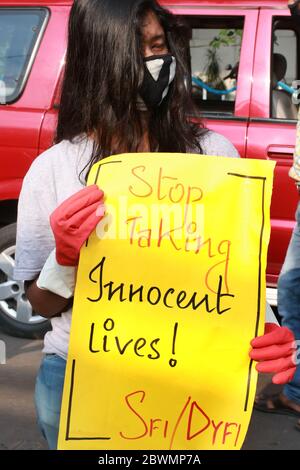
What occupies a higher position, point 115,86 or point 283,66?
point 283,66

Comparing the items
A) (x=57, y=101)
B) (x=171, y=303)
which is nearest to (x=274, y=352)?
(x=171, y=303)

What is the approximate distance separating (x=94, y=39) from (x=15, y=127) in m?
2.48

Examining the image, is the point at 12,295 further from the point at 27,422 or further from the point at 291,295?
the point at 291,295

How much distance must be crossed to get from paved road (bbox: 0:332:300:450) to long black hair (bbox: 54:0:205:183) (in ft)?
5.94

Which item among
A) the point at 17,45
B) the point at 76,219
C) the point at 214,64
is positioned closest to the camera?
the point at 76,219

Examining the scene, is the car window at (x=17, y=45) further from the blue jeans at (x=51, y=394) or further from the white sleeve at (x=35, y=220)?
Result: the blue jeans at (x=51, y=394)

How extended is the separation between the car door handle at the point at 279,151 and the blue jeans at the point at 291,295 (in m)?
0.56

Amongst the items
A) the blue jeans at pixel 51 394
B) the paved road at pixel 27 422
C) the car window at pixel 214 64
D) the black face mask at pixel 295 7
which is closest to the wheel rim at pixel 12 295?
the paved road at pixel 27 422

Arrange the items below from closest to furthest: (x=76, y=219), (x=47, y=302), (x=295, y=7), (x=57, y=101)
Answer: (x=76, y=219) < (x=47, y=302) < (x=295, y=7) < (x=57, y=101)

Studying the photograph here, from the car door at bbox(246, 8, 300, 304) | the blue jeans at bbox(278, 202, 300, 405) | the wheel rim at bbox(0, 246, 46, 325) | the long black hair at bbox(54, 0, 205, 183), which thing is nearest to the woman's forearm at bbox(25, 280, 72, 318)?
the long black hair at bbox(54, 0, 205, 183)

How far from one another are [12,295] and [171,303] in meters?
2.83

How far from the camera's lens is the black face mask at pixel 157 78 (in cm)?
165

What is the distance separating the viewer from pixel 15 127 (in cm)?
402

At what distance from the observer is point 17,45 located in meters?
4.17
